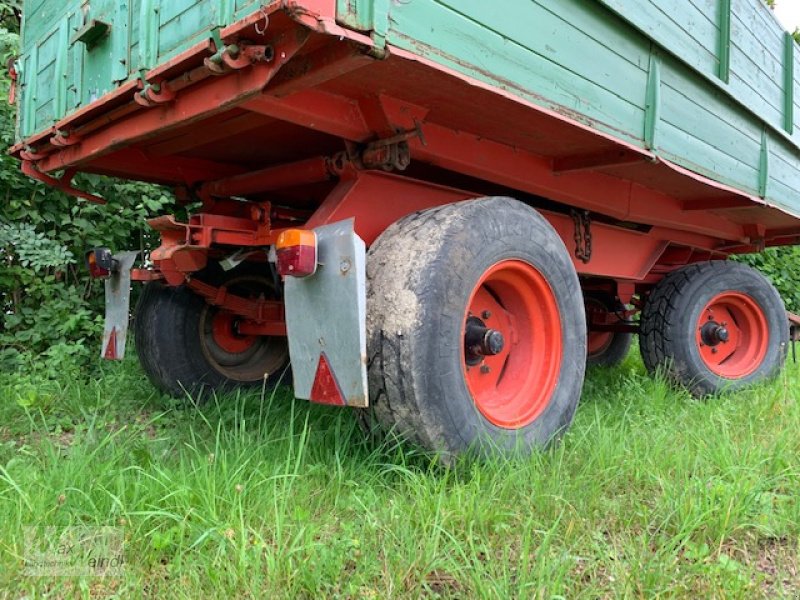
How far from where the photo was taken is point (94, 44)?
2678mm

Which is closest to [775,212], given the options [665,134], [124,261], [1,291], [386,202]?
[665,134]

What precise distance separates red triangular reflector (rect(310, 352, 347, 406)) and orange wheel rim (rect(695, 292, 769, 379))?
10.7 feet

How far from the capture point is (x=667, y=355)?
4.20 metres

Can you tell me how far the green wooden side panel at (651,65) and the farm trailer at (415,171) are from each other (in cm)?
1

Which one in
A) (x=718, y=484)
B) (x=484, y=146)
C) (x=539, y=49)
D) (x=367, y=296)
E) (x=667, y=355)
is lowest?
(x=718, y=484)

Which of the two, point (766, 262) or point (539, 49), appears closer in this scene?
point (539, 49)

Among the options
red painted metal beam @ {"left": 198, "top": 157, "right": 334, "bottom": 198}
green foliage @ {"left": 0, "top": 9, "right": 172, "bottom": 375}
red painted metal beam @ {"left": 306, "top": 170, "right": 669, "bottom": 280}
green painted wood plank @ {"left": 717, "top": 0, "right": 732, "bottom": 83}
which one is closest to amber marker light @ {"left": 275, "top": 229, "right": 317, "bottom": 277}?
red painted metal beam @ {"left": 306, "top": 170, "right": 669, "bottom": 280}

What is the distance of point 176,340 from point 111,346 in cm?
35

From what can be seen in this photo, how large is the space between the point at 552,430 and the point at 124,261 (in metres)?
2.49

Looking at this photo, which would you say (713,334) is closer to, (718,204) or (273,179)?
(718,204)

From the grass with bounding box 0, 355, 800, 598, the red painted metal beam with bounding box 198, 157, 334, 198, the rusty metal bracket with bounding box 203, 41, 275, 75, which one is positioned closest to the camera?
the grass with bounding box 0, 355, 800, 598

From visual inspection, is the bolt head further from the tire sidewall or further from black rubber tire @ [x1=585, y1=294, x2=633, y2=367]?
black rubber tire @ [x1=585, y1=294, x2=633, y2=367]

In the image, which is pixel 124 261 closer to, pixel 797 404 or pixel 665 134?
pixel 665 134

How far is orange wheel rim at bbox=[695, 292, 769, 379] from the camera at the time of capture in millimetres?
4480
